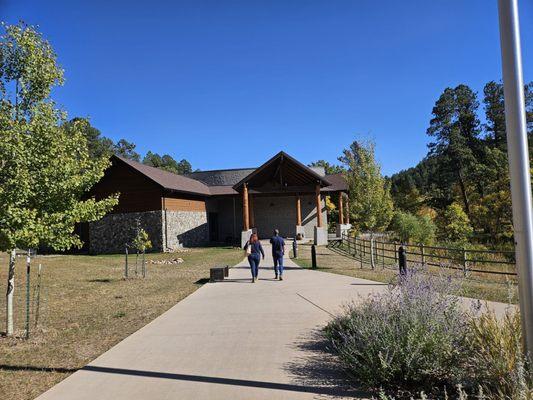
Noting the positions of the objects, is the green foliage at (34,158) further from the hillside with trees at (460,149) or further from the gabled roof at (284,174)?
the hillside with trees at (460,149)

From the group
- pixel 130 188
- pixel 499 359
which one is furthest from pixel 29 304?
pixel 130 188

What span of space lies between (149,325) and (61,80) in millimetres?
5178

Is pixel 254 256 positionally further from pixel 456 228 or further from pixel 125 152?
pixel 125 152

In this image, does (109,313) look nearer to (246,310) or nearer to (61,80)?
(246,310)

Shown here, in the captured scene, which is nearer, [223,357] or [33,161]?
[223,357]

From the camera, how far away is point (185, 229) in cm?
3066

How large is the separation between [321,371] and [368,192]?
12282mm

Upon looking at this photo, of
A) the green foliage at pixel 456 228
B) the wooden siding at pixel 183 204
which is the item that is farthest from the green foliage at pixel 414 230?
the wooden siding at pixel 183 204

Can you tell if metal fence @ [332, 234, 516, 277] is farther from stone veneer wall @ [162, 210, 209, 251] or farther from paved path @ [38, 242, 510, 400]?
stone veneer wall @ [162, 210, 209, 251]

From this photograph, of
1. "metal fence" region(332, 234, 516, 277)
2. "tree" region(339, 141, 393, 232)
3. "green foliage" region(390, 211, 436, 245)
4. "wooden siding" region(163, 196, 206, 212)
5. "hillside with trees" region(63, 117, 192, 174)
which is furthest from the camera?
"hillside with trees" region(63, 117, 192, 174)

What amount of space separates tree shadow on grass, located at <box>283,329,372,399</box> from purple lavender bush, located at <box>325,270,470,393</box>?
141 millimetres

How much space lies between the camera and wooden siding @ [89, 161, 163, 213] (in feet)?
92.2

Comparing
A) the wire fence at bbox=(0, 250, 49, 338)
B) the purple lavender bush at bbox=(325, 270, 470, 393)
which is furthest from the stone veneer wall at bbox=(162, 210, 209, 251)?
the purple lavender bush at bbox=(325, 270, 470, 393)

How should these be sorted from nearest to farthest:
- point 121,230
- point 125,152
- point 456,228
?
point 121,230
point 456,228
point 125,152
